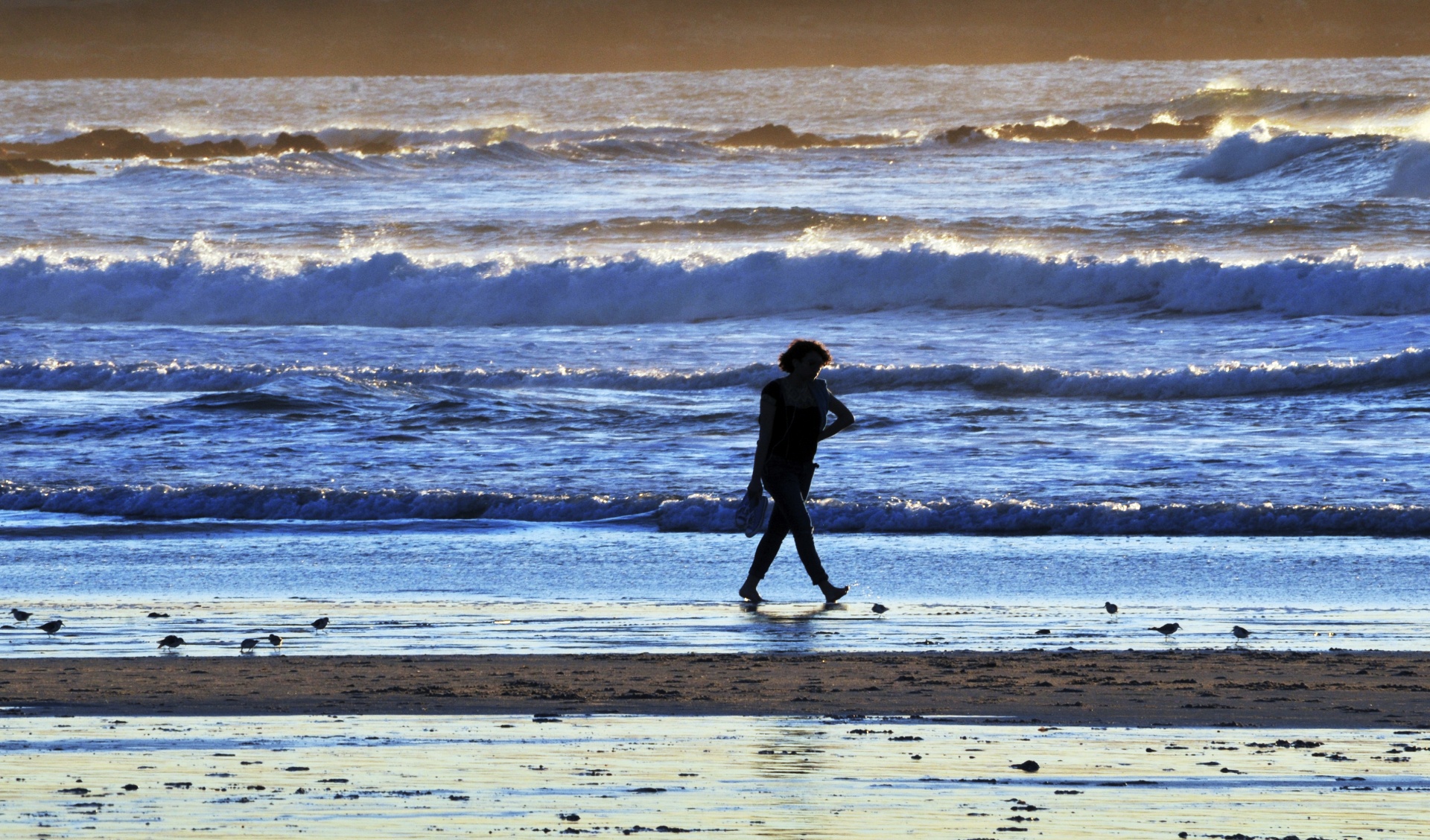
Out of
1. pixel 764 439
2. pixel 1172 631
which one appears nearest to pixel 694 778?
pixel 1172 631

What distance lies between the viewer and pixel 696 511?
34.2 ft

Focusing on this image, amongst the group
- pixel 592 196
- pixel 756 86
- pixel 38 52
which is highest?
pixel 38 52

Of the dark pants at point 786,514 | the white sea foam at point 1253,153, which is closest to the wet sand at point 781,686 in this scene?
the dark pants at point 786,514

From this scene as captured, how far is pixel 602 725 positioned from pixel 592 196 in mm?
30676

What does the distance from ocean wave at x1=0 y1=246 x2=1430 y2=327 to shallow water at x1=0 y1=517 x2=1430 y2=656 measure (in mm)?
13568

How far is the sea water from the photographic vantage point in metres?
8.62

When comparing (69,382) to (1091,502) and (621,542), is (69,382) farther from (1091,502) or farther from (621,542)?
(1091,502)

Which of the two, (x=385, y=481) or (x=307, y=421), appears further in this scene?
(x=307, y=421)

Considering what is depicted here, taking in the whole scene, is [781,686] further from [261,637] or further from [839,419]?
[839,419]

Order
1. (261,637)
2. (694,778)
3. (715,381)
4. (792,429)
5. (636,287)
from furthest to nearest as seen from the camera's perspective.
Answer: (636,287) → (715,381) → (792,429) → (261,637) → (694,778)

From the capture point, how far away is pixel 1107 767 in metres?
4.57

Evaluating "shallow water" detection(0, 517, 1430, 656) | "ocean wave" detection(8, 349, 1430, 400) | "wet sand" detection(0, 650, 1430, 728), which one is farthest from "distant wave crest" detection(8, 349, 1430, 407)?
"wet sand" detection(0, 650, 1430, 728)

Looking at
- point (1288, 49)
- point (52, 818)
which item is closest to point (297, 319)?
point (52, 818)

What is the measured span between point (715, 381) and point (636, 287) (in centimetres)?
730
